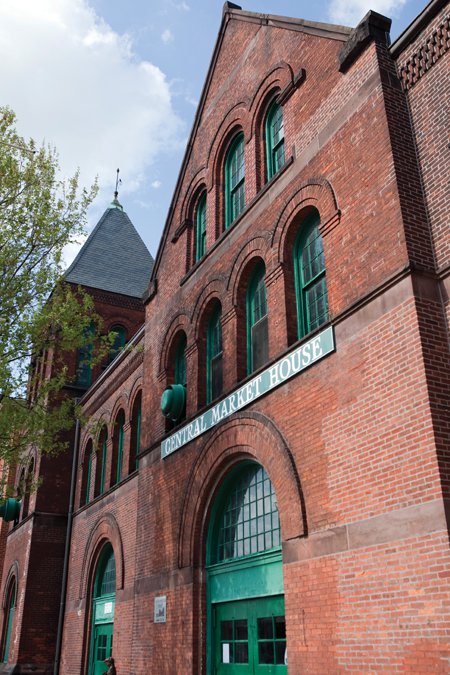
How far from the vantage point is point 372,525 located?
7.76 meters

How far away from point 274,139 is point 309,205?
2.82 m

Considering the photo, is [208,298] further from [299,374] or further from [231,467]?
[299,374]

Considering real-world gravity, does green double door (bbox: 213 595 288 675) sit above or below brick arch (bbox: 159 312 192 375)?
below

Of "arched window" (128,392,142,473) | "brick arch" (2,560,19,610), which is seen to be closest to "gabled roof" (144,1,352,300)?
"arched window" (128,392,142,473)

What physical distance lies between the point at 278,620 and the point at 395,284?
518 cm

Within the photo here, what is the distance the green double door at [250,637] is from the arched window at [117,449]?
28.3ft

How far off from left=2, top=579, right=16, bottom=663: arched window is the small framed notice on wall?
46.4ft

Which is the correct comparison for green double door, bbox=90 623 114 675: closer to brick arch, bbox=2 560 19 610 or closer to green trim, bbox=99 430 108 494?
green trim, bbox=99 430 108 494

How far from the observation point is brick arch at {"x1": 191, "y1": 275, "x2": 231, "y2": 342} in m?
13.0

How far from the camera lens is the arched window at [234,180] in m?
14.0

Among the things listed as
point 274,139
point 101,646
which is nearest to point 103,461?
point 101,646

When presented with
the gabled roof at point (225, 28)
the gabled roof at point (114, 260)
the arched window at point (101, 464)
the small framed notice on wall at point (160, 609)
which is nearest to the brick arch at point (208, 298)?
the gabled roof at point (225, 28)

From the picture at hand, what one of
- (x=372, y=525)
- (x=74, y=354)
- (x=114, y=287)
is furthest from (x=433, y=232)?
(x=114, y=287)

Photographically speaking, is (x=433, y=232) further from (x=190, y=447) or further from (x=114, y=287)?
(x=114, y=287)
